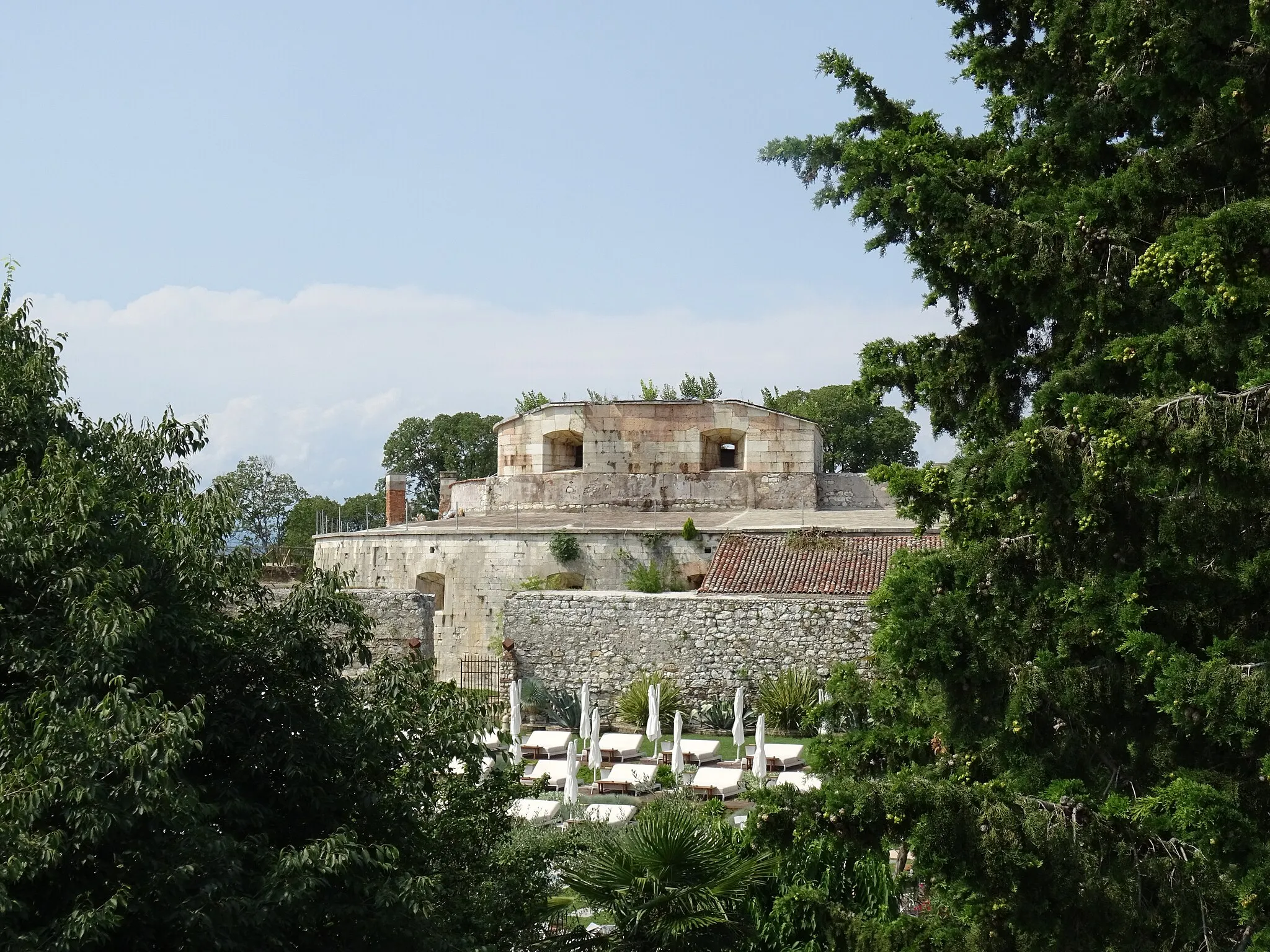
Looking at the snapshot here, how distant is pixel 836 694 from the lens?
10.2m

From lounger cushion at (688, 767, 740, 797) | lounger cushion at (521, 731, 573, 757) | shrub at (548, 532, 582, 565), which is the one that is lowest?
lounger cushion at (688, 767, 740, 797)

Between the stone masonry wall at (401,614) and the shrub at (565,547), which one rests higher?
the shrub at (565,547)

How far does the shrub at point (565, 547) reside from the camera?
23906mm

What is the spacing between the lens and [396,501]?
107 feet

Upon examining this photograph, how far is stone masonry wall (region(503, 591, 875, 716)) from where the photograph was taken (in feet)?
66.9

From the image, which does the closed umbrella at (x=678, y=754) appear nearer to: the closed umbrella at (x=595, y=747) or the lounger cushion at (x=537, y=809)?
the closed umbrella at (x=595, y=747)

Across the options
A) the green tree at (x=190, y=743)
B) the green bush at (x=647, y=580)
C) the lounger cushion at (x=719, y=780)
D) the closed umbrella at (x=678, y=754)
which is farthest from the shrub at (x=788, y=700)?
the green tree at (x=190, y=743)

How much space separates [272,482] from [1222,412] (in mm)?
52590

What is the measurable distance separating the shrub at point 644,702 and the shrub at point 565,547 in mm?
3905

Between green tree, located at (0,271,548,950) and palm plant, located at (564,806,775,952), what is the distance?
0.52 meters

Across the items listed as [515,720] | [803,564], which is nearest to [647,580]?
[803,564]

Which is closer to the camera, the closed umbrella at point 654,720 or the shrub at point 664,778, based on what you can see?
the shrub at point 664,778

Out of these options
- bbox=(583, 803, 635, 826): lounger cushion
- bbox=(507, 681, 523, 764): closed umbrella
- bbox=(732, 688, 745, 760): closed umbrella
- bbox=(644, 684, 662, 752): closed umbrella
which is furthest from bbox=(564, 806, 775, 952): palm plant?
bbox=(644, 684, 662, 752): closed umbrella

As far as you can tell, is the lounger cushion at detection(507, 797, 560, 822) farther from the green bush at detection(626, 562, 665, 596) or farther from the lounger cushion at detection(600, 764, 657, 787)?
the green bush at detection(626, 562, 665, 596)
